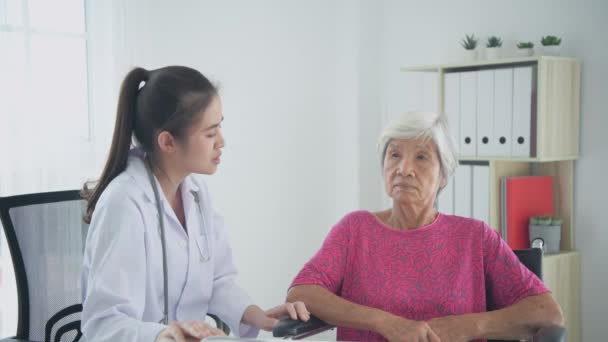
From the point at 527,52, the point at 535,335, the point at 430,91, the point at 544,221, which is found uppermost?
the point at 527,52

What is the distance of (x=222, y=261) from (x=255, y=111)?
5.84 ft

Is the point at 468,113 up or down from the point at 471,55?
down

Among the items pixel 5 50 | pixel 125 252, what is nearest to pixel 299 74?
pixel 5 50

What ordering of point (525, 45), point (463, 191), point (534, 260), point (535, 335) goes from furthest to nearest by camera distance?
point (463, 191) < point (525, 45) < point (534, 260) < point (535, 335)

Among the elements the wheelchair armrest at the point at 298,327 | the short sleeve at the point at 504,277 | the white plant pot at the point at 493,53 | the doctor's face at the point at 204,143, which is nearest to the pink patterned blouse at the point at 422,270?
the short sleeve at the point at 504,277

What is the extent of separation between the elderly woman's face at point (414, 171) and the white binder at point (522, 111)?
3.94ft

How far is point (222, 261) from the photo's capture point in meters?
1.99

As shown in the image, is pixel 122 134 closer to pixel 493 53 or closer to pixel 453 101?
pixel 453 101

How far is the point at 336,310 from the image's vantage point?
1872mm

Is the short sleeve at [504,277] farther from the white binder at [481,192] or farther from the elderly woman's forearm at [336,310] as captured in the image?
the white binder at [481,192]

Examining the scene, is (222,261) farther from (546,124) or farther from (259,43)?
(259,43)

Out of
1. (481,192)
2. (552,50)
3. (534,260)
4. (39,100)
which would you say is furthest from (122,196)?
(552,50)

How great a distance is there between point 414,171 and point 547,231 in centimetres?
137

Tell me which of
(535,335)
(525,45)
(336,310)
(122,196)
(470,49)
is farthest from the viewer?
(470,49)
